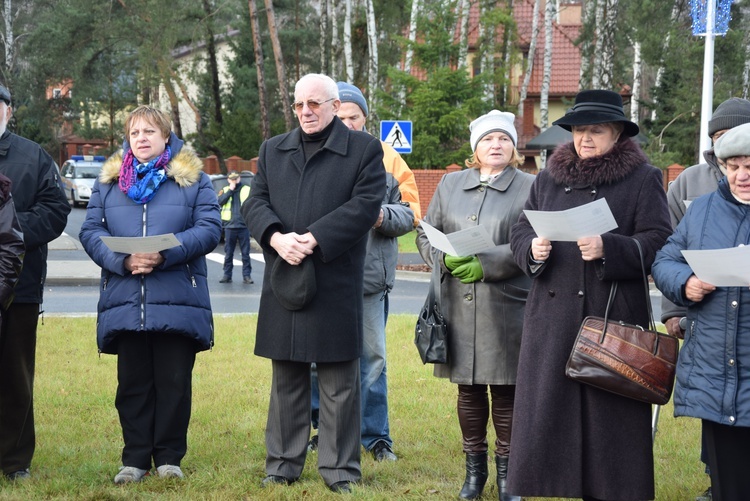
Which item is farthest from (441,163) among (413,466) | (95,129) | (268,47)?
(95,129)

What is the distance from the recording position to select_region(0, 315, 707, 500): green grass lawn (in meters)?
5.36

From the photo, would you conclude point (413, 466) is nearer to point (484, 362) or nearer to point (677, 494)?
point (484, 362)

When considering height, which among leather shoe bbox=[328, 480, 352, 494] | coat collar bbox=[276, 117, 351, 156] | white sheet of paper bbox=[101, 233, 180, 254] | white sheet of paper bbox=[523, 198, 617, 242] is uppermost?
coat collar bbox=[276, 117, 351, 156]

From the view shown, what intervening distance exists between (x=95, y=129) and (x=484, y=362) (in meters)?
55.9

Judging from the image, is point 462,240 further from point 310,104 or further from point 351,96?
point 351,96

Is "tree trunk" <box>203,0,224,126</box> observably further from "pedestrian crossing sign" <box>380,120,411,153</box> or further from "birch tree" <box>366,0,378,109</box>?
"pedestrian crossing sign" <box>380,120,411,153</box>

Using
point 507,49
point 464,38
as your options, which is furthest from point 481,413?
point 507,49

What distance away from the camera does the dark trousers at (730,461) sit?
419 cm

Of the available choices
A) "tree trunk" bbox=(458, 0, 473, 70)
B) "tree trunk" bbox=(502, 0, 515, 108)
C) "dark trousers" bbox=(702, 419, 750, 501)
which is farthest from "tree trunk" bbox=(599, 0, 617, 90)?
"dark trousers" bbox=(702, 419, 750, 501)

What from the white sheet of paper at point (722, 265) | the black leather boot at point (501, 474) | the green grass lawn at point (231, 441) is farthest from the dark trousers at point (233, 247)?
the white sheet of paper at point (722, 265)

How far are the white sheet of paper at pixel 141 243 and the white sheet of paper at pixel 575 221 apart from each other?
191 centimetres

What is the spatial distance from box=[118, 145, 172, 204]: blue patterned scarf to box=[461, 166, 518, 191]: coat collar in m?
1.70

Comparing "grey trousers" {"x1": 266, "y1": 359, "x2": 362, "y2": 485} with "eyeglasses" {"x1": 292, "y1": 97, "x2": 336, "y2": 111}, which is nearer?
"eyeglasses" {"x1": 292, "y1": 97, "x2": 336, "y2": 111}

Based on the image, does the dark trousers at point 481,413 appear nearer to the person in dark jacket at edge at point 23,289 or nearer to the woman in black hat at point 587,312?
the woman in black hat at point 587,312
